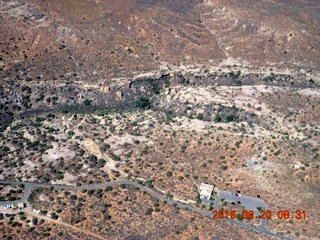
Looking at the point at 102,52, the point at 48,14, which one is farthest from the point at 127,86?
the point at 48,14

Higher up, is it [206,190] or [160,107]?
[160,107]

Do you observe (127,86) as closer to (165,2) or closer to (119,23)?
(119,23)
